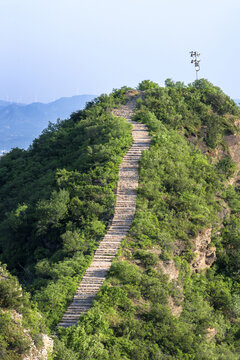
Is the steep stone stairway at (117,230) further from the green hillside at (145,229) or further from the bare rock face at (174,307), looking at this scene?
the bare rock face at (174,307)

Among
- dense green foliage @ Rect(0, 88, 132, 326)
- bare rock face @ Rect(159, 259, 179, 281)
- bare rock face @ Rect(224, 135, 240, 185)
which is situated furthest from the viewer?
bare rock face @ Rect(224, 135, 240, 185)

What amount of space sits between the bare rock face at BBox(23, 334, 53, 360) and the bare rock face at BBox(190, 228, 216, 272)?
1099 cm

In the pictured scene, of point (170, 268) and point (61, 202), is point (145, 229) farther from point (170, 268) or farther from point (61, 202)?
point (61, 202)

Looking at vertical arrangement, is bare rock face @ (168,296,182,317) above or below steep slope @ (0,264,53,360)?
below

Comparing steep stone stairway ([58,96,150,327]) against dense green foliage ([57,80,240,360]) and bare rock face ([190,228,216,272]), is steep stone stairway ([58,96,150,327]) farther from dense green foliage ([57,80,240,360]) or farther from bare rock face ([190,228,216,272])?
bare rock face ([190,228,216,272])

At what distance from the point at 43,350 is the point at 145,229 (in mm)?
10053

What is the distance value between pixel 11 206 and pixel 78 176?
878cm

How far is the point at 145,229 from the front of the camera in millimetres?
22000

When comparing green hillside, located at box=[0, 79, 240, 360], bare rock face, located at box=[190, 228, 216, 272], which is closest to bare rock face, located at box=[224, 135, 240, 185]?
green hillside, located at box=[0, 79, 240, 360]

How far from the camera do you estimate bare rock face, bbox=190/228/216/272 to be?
23.3 metres

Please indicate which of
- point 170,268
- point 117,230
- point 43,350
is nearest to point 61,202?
point 117,230

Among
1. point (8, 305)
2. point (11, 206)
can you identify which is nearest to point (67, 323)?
point (8, 305)

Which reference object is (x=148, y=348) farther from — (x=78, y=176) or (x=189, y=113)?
(x=189, y=113)

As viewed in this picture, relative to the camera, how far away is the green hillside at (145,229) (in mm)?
16703
